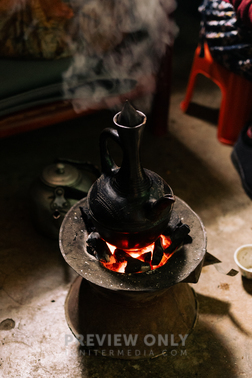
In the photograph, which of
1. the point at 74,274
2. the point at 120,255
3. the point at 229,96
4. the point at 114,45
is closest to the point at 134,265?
the point at 120,255

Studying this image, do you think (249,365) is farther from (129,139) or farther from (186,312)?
(129,139)

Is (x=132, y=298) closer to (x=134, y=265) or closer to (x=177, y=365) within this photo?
(x=134, y=265)

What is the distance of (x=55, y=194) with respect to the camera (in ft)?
8.50

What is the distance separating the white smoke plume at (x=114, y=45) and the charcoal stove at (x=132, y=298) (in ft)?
4.13

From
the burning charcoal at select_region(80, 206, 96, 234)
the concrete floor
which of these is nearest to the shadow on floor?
the concrete floor

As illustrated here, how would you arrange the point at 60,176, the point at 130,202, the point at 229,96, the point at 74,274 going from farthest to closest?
the point at 229,96 → the point at 60,176 → the point at 74,274 → the point at 130,202

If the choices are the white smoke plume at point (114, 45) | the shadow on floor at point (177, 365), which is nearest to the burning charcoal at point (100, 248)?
the shadow on floor at point (177, 365)

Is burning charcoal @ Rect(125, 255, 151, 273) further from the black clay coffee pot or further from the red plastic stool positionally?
the red plastic stool

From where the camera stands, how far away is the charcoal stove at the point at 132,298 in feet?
5.79

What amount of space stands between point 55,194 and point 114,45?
58.5 inches

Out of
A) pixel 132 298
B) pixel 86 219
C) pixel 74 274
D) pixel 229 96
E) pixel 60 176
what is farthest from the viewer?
pixel 229 96

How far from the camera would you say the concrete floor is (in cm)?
204

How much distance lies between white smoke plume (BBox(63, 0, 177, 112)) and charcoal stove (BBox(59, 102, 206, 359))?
1.26 metres

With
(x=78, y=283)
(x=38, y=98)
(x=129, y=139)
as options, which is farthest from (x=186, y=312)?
(x=38, y=98)
